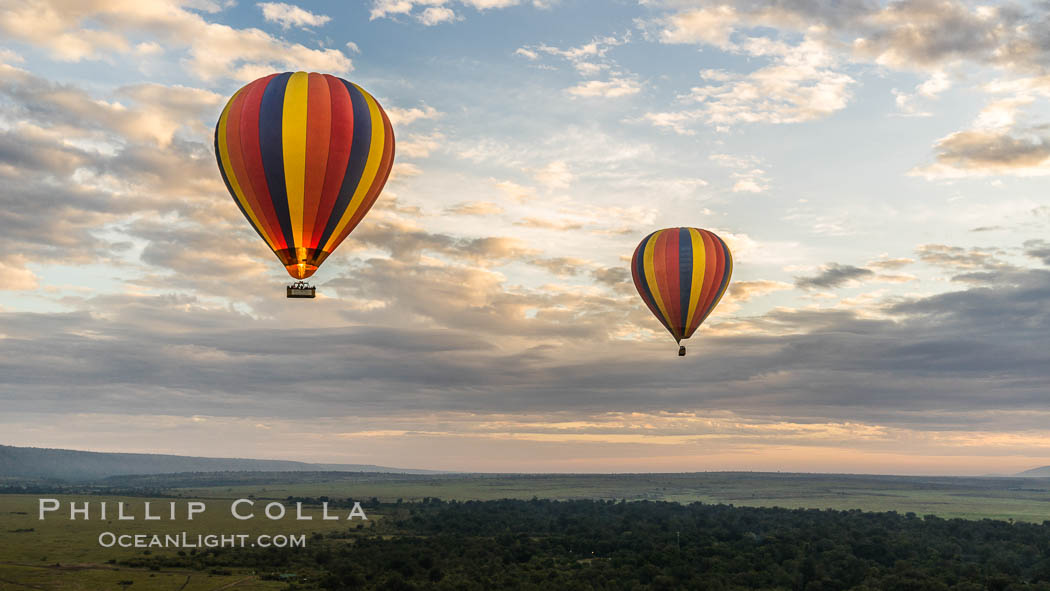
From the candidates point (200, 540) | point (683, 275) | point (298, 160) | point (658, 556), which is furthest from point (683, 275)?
point (200, 540)

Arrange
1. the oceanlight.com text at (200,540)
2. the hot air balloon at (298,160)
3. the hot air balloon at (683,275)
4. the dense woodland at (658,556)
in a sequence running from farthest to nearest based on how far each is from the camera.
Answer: the oceanlight.com text at (200,540) < the dense woodland at (658,556) < the hot air balloon at (683,275) < the hot air balloon at (298,160)

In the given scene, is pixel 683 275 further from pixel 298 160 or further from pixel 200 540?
pixel 200 540

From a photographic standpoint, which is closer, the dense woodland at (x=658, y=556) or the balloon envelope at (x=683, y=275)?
the balloon envelope at (x=683, y=275)

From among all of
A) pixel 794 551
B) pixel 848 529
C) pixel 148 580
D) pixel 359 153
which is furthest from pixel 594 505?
pixel 359 153

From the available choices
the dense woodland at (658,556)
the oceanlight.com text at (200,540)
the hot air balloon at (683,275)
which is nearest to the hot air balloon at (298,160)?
the hot air balloon at (683,275)

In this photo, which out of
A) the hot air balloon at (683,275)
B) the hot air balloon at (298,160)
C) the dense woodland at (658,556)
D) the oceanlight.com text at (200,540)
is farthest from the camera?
the oceanlight.com text at (200,540)

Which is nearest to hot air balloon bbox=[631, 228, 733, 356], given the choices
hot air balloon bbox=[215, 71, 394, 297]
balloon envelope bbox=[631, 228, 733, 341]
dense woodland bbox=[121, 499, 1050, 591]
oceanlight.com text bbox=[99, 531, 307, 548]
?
balloon envelope bbox=[631, 228, 733, 341]

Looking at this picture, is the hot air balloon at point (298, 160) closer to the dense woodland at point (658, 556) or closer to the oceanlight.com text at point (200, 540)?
the dense woodland at point (658, 556)
